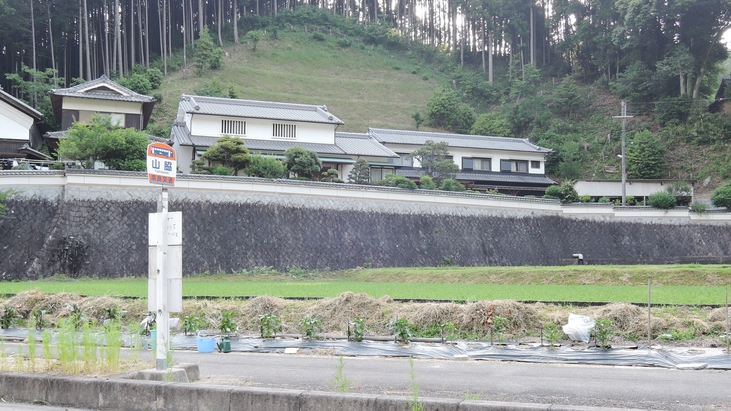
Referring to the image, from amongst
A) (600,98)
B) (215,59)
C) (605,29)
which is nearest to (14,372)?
(215,59)

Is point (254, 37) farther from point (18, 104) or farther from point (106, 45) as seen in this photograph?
point (18, 104)

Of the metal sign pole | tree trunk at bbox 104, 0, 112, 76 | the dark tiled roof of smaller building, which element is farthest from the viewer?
tree trunk at bbox 104, 0, 112, 76

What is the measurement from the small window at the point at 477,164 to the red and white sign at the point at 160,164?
1771 inches

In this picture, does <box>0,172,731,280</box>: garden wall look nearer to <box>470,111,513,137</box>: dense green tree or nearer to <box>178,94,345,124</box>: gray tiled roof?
<box>178,94,345,124</box>: gray tiled roof

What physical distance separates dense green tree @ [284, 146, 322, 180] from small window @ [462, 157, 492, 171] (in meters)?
18.6

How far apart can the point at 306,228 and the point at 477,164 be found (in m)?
24.9

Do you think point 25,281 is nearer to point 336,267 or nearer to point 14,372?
point 336,267

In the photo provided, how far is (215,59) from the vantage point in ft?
225

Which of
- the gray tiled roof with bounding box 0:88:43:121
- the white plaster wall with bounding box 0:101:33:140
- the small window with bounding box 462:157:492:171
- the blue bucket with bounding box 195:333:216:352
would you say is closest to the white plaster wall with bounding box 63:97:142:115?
the gray tiled roof with bounding box 0:88:43:121

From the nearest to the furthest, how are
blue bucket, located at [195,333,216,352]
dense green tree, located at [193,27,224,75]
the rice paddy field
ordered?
1. blue bucket, located at [195,333,216,352]
2. the rice paddy field
3. dense green tree, located at [193,27,224,75]

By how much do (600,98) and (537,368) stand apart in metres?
63.2

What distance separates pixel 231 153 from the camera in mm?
35719

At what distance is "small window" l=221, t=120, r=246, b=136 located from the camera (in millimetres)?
43750

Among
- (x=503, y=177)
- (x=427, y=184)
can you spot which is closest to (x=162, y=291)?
(x=427, y=184)
